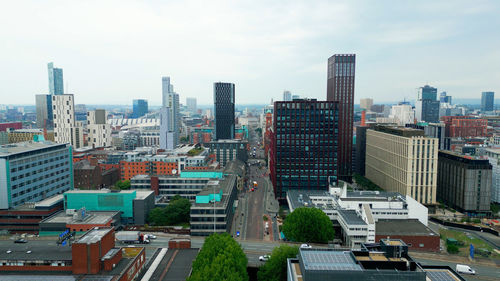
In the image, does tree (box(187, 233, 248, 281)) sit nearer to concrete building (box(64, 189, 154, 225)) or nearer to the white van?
concrete building (box(64, 189, 154, 225))

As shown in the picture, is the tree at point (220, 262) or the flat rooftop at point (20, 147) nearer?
the tree at point (220, 262)

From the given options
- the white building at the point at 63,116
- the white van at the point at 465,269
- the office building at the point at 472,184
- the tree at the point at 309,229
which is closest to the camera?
the white van at the point at 465,269

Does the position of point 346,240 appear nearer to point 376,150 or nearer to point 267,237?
point 267,237

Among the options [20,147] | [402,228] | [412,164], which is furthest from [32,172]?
[412,164]

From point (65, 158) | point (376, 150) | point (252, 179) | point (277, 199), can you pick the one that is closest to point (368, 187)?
point (376, 150)

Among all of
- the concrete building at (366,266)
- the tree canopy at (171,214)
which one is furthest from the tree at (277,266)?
the tree canopy at (171,214)

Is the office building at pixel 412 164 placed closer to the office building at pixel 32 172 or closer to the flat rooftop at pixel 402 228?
the flat rooftop at pixel 402 228
